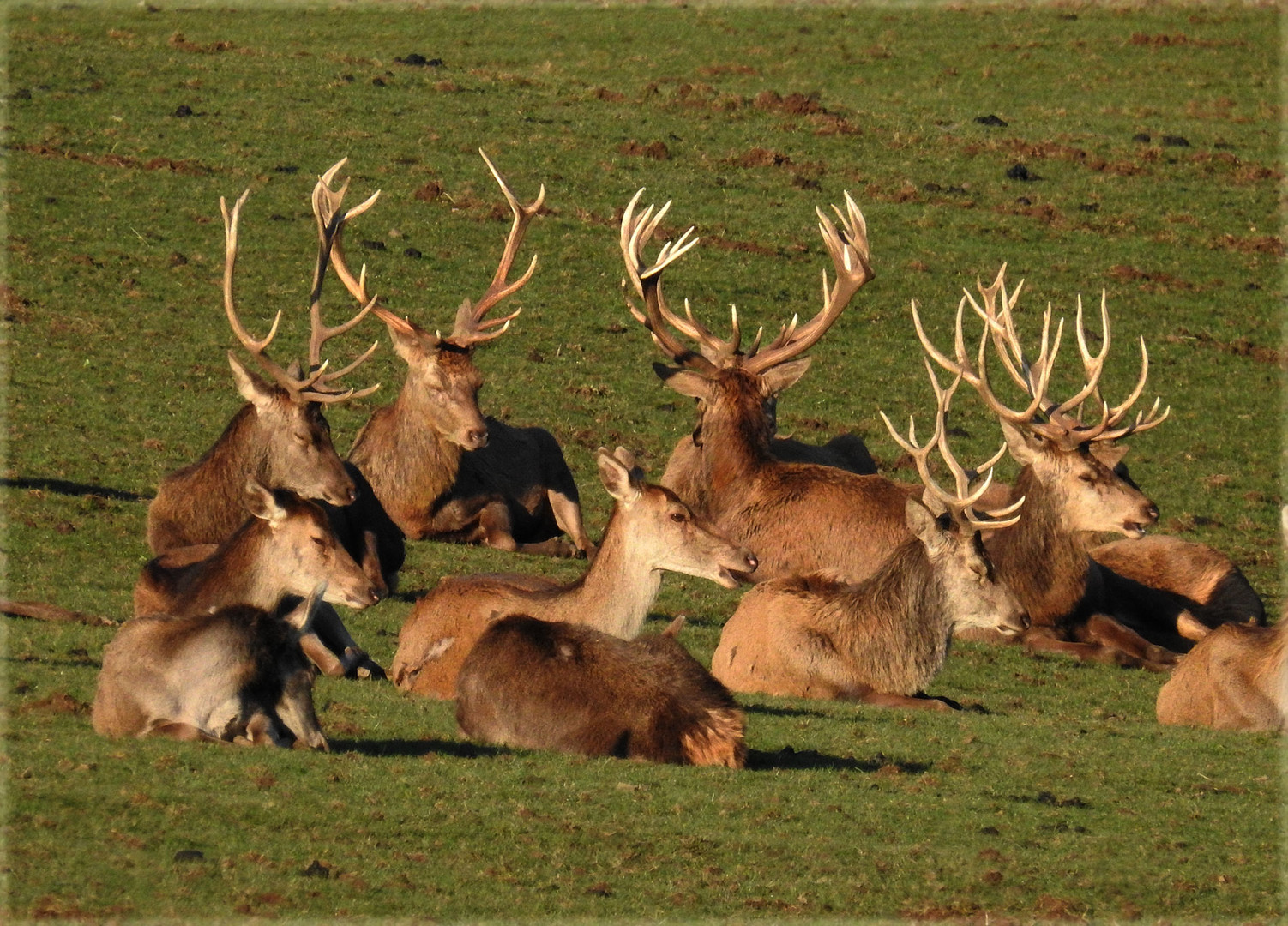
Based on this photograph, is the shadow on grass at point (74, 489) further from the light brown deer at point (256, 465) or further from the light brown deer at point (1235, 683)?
the light brown deer at point (1235, 683)

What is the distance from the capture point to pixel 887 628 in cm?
1022

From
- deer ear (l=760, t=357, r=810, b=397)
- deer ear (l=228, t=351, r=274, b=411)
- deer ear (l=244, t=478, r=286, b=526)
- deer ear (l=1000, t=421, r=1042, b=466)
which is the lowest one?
deer ear (l=1000, t=421, r=1042, b=466)

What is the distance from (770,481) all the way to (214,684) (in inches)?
234

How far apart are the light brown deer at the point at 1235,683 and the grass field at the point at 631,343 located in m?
0.28

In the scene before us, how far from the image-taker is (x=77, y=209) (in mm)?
21047

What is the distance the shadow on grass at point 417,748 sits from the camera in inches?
311

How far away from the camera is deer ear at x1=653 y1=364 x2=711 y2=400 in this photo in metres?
13.9

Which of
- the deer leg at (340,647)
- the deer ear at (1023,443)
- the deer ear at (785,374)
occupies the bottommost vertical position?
the deer leg at (340,647)

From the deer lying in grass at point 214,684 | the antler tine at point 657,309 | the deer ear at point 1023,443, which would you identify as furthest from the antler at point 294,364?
the deer lying in grass at point 214,684

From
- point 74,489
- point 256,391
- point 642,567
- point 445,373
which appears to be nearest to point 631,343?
point 445,373

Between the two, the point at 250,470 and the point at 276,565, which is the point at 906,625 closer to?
the point at 276,565

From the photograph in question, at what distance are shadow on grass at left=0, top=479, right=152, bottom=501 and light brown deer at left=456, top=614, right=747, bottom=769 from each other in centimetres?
616

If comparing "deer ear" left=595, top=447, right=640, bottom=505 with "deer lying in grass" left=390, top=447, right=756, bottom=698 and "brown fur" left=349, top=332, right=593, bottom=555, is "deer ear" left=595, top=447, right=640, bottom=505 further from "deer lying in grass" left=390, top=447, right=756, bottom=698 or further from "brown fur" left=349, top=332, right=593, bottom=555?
"brown fur" left=349, top=332, right=593, bottom=555

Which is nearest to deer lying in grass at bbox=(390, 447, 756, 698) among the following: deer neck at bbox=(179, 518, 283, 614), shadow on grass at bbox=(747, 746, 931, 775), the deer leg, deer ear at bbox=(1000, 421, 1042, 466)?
the deer leg
